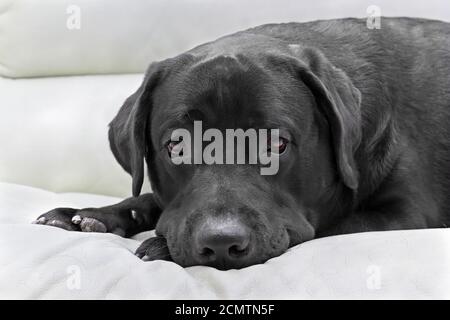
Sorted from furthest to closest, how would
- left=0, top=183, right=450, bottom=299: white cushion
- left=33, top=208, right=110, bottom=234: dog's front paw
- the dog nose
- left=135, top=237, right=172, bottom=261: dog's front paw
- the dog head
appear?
left=33, top=208, right=110, bottom=234: dog's front paw, left=135, top=237, right=172, bottom=261: dog's front paw, the dog head, the dog nose, left=0, top=183, right=450, bottom=299: white cushion

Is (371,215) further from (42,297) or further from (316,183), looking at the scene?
(42,297)

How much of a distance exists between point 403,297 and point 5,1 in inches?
110

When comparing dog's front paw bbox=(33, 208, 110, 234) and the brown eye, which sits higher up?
the brown eye

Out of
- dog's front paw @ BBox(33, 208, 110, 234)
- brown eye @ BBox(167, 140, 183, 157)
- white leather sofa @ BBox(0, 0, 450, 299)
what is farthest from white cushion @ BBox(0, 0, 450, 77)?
brown eye @ BBox(167, 140, 183, 157)

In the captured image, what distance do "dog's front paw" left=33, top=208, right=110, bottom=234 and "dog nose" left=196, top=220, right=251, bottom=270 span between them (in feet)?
2.22

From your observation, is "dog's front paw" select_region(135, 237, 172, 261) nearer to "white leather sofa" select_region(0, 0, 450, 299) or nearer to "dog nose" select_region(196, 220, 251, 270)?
"dog nose" select_region(196, 220, 251, 270)

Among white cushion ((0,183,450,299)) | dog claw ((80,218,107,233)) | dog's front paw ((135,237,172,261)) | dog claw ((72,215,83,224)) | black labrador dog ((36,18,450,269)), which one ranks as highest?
black labrador dog ((36,18,450,269))

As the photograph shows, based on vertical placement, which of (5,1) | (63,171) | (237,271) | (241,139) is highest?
(5,1)

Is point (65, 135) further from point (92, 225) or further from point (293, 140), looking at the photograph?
point (293, 140)

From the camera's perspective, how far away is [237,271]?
1.67 meters

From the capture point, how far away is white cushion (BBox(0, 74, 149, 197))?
3.35 metres

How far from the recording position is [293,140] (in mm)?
2008

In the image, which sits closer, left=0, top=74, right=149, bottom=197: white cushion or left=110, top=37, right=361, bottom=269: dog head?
left=110, top=37, right=361, bottom=269: dog head
